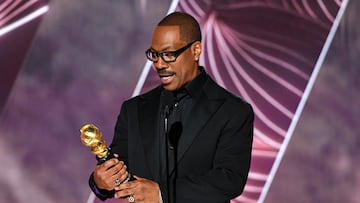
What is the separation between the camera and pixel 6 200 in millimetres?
3053

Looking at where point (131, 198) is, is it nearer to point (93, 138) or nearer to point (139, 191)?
point (139, 191)

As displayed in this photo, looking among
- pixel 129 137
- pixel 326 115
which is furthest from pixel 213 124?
pixel 326 115

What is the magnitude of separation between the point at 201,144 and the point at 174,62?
0.71 feet

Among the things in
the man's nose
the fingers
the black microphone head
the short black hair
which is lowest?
the fingers

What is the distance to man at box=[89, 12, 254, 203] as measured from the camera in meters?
1.66

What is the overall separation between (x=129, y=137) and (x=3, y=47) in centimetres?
138

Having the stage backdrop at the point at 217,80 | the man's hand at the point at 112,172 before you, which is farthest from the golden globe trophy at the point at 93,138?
the stage backdrop at the point at 217,80

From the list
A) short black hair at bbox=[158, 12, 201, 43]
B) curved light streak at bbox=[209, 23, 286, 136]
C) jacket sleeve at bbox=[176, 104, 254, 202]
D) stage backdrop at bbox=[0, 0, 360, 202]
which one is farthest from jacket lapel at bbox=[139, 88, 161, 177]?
curved light streak at bbox=[209, 23, 286, 136]

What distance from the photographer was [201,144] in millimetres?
1734

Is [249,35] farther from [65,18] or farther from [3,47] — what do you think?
[3,47]

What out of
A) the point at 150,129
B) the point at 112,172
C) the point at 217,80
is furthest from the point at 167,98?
the point at 217,80

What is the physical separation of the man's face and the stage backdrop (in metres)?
1.37

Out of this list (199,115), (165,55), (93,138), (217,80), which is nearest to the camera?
(93,138)

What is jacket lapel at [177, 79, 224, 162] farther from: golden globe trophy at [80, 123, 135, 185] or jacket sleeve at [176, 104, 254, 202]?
golden globe trophy at [80, 123, 135, 185]
